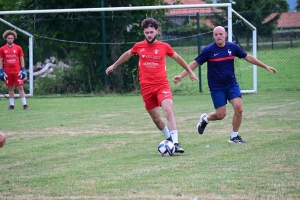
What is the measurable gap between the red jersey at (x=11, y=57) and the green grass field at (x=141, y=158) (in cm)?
223

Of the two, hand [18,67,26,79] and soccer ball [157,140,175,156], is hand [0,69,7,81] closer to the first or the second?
hand [18,67,26,79]

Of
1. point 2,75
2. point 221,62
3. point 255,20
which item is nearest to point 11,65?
point 2,75

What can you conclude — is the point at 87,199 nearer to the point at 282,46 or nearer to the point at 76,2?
the point at 76,2

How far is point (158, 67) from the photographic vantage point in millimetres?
9320

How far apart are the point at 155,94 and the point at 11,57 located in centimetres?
922

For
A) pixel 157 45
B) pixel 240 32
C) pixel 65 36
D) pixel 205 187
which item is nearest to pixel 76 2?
pixel 65 36

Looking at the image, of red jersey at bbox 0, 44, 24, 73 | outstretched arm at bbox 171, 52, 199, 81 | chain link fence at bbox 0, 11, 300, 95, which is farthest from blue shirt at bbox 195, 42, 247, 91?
chain link fence at bbox 0, 11, 300, 95

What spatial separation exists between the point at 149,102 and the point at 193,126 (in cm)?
319

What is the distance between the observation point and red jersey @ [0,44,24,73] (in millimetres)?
17516

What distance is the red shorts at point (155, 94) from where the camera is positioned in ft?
30.2

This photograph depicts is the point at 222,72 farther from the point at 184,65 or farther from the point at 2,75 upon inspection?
the point at 2,75

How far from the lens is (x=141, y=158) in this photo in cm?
852

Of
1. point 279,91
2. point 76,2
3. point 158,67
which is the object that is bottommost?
point 279,91

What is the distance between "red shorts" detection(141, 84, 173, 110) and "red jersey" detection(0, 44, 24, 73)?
8.86 meters
